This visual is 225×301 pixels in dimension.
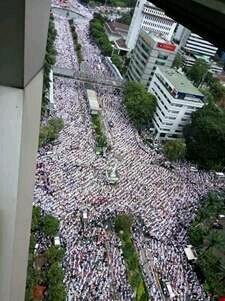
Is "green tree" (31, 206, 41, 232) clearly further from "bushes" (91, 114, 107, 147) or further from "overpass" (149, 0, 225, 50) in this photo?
"overpass" (149, 0, 225, 50)

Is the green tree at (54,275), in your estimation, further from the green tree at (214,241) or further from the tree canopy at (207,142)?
the tree canopy at (207,142)

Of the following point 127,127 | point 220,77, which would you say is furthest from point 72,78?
point 220,77

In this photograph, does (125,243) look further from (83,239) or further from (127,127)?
(127,127)

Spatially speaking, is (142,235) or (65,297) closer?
(65,297)

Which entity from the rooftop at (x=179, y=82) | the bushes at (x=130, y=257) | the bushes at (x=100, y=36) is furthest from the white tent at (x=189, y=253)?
the bushes at (x=100, y=36)

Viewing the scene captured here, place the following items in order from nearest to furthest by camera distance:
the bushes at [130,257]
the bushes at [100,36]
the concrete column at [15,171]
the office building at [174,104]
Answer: the concrete column at [15,171], the bushes at [130,257], the office building at [174,104], the bushes at [100,36]

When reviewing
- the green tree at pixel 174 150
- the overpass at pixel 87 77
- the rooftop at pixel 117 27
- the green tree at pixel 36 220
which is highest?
the green tree at pixel 36 220

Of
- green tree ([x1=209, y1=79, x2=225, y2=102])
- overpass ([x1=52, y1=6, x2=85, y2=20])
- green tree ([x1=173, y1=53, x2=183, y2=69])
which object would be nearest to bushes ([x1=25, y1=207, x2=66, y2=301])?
green tree ([x1=209, y1=79, x2=225, y2=102])
